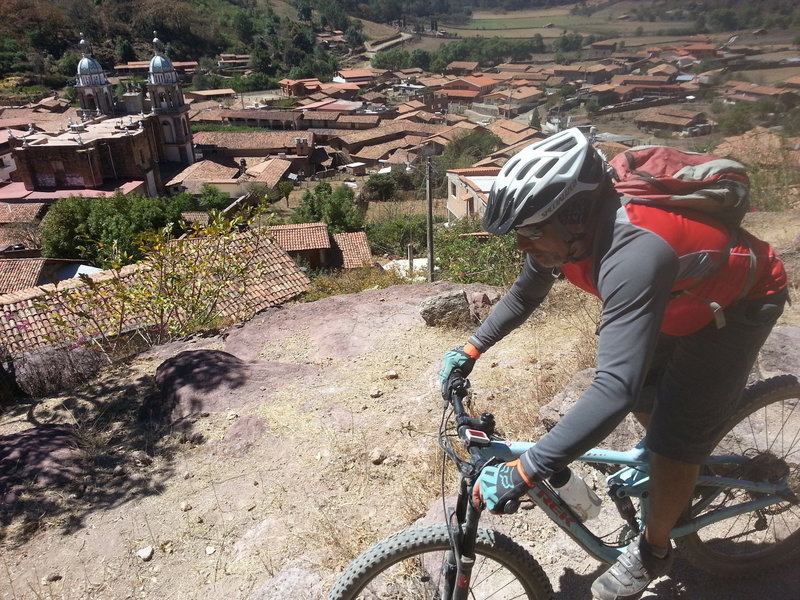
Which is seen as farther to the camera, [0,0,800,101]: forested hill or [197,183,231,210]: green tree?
[0,0,800,101]: forested hill

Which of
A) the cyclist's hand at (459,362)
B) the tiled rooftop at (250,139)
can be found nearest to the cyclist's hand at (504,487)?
the cyclist's hand at (459,362)

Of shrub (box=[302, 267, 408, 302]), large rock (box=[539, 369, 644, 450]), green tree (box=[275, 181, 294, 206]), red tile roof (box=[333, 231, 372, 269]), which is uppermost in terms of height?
large rock (box=[539, 369, 644, 450])

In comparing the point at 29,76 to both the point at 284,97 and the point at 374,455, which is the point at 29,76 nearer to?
the point at 284,97

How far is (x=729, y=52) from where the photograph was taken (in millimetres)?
11305

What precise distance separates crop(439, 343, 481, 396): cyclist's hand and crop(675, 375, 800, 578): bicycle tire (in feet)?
3.44

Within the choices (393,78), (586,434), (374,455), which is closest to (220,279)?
(374,455)

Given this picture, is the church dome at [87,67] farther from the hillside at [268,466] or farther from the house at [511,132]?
the hillside at [268,466]

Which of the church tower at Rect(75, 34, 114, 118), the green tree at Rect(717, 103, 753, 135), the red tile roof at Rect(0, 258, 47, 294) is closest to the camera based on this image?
the green tree at Rect(717, 103, 753, 135)

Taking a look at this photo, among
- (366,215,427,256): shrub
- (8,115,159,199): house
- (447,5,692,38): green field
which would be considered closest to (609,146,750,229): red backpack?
(447,5,692,38): green field

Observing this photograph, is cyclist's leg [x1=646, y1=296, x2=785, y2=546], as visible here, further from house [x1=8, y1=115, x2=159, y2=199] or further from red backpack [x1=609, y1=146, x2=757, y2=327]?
house [x1=8, y1=115, x2=159, y2=199]

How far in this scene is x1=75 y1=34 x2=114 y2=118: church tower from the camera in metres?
36.4

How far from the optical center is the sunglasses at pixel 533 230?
1.73m

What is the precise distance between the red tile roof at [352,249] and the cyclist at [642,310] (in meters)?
15.9

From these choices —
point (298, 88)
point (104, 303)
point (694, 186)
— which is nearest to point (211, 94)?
point (298, 88)
